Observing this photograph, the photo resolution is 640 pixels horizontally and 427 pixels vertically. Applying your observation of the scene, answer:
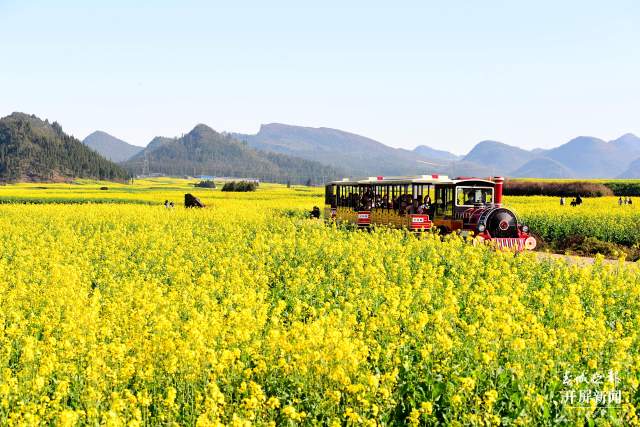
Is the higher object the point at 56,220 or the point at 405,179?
the point at 405,179

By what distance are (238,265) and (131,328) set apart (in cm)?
542

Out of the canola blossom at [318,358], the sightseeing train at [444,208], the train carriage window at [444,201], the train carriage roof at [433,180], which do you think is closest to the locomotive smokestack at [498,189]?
the sightseeing train at [444,208]

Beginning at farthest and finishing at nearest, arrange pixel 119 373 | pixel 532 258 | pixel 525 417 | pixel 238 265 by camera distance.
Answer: pixel 532 258 < pixel 238 265 < pixel 119 373 < pixel 525 417

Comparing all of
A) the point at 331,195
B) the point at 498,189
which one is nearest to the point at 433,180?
the point at 498,189

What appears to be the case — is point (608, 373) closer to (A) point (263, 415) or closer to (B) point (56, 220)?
(A) point (263, 415)

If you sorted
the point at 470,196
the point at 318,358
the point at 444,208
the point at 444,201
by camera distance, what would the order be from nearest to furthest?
the point at 318,358, the point at 470,196, the point at 444,208, the point at 444,201

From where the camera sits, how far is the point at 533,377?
6719mm

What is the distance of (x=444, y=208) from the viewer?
80.2 ft

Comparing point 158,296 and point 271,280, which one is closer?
point 158,296

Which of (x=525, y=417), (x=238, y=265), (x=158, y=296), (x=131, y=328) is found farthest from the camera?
(x=238, y=265)

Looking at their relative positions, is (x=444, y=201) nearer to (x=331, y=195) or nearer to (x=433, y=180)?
(x=433, y=180)

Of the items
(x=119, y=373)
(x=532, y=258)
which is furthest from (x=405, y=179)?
(x=119, y=373)

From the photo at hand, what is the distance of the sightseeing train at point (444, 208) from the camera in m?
22.2

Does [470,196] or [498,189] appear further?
[498,189]
